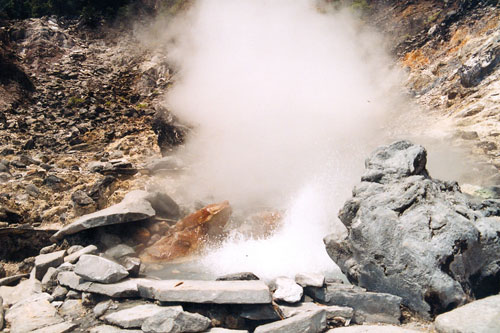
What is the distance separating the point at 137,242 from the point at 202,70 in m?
9.30

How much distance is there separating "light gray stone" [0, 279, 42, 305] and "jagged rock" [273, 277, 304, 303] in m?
2.94

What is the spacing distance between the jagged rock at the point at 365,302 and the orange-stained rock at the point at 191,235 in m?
2.81

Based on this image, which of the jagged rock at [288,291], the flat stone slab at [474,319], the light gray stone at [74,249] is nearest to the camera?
the flat stone slab at [474,319]

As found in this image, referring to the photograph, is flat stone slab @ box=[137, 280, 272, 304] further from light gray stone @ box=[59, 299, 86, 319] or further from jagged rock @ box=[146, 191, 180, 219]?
jagged rock @ box=[146, 191, 180, 219]

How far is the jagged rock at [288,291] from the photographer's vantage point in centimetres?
327

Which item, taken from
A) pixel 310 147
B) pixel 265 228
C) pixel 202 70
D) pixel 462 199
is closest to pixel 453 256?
pixel 462 199

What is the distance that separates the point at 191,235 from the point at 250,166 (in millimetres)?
3240

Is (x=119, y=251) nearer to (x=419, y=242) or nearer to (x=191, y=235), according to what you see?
(x=191, y=235)

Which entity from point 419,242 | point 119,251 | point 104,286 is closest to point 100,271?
point 104,286

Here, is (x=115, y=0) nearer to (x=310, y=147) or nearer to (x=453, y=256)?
(x=310, y=147)

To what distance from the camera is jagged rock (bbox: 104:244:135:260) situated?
4.90 m

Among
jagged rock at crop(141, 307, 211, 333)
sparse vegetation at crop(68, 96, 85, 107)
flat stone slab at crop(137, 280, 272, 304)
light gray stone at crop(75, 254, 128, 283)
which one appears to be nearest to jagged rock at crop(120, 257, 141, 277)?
light gray stone at crop(75, 254, 128, 283)

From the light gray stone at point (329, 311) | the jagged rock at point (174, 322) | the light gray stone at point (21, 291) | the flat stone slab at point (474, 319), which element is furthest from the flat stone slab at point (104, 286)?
the flat stone slab at point (474, 319)

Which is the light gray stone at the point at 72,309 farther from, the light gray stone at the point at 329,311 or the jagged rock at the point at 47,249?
the light gray stone at the point at 329,311
